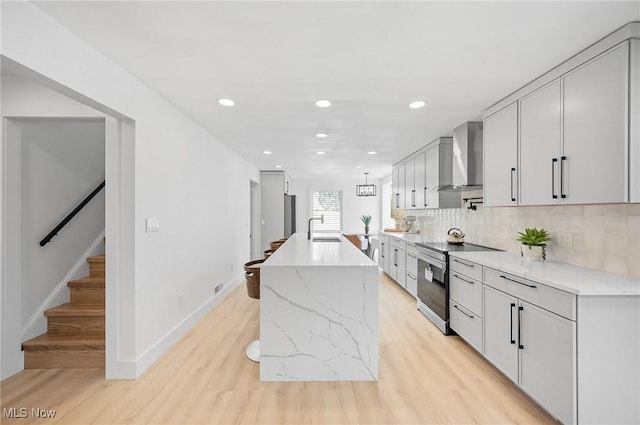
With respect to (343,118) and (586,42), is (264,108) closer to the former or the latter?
(343,118)

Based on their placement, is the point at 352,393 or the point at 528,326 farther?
the point at 352,393

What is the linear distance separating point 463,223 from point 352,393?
10.0 feet

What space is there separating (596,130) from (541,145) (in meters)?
0.49

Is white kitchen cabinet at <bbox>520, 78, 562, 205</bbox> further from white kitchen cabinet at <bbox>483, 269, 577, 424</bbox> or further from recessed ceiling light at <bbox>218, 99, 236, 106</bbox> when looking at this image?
recessed ceiling light at <bbox>218, 99, 236, 106</bbox>

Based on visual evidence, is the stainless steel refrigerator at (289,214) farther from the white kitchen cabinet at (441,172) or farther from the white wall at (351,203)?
the white kitchen cabinet at (441,172)

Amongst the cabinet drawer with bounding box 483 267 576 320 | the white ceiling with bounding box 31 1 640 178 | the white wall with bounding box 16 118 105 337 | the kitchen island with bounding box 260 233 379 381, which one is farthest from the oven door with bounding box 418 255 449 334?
the white wall with bounding box 16 118 105 337

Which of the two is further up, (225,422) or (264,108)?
(264,108)

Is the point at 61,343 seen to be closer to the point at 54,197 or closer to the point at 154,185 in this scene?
the point at 54,197

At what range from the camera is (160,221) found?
2.96m

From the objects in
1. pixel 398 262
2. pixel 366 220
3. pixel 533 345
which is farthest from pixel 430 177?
pixel 366 220

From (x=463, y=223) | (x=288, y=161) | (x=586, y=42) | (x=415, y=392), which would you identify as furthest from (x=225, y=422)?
(x=288, y=161)

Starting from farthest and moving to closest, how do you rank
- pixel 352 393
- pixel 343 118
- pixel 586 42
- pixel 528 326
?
pixel 343 118 → pixel 352 393 → pixel 528 326 → pixel 586 42

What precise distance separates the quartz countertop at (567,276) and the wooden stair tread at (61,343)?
11.2 ft

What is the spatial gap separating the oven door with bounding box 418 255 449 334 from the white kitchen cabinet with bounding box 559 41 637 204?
155 cm
